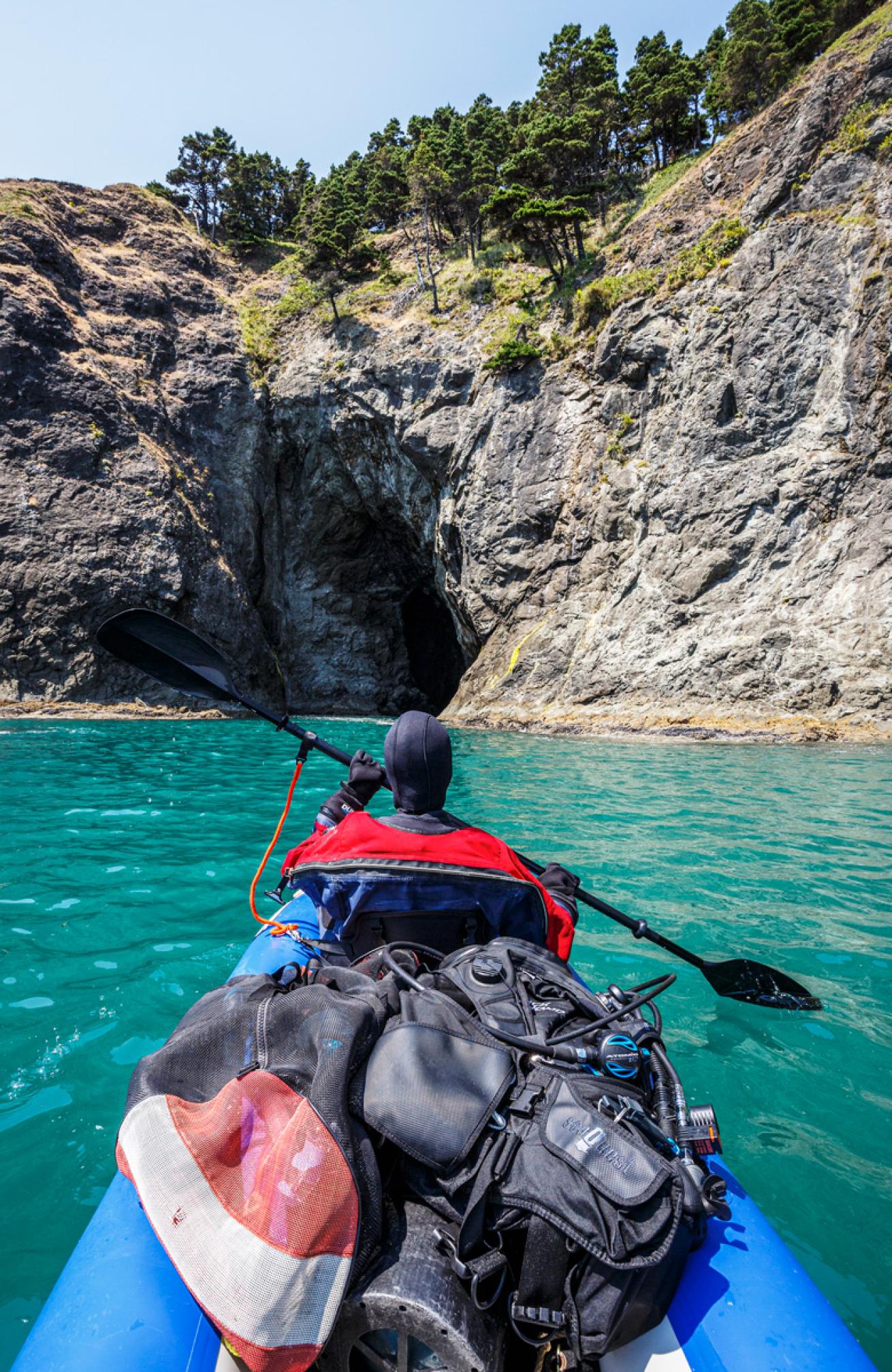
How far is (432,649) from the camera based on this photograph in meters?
36.1

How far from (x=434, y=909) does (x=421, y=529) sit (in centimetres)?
2581

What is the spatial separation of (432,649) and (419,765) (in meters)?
33.6

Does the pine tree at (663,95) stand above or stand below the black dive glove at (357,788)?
above

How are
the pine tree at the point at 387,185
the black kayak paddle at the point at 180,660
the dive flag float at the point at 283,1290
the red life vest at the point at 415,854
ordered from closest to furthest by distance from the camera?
the dive flag float at the point at 283,1290
the red life vest at the point at 415,854
the black kayak paddle at the point at 180,660
the pine tree at the point at 387,185

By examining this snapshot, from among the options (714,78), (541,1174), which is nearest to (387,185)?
(714,78)

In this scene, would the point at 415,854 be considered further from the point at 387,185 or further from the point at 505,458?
the point at 387,185

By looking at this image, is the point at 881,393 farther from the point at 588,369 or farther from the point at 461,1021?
the point at 461,1021

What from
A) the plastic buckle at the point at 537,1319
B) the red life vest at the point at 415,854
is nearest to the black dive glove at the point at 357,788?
the red life vest at the point at 415,854

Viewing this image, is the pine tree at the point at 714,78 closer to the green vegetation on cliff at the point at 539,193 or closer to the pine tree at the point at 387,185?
the green vegetation on cliff at the point at 539,193

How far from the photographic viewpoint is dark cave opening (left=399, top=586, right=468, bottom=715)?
34.5 metres

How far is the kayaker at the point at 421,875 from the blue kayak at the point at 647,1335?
97 cm

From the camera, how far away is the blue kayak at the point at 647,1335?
135 centimetres

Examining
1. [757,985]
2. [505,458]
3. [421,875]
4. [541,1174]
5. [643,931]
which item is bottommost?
[757,985]

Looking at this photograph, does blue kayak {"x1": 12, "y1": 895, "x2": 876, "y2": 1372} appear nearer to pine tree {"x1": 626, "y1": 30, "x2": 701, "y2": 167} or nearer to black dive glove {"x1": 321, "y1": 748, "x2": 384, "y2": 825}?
black dive glove {"x1": 321, "y1": 748, "x2": 384, "y2": 825}
